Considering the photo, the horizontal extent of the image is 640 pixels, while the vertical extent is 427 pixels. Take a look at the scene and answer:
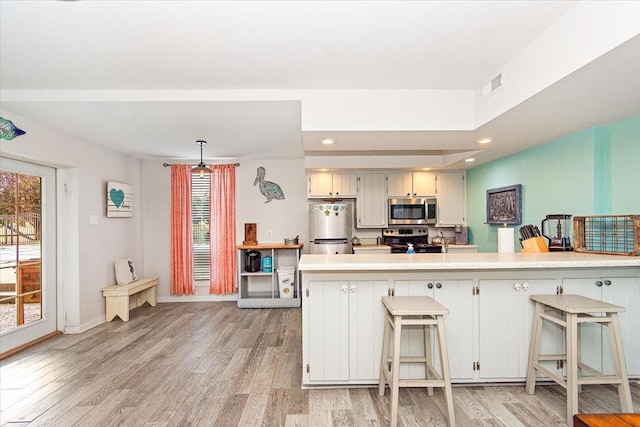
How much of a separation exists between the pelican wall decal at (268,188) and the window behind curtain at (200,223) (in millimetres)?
866

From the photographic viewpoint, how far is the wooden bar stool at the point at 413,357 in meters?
2.20

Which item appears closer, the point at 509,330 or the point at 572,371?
the point at 572,371

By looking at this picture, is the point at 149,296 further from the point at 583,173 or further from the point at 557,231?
the point at 583,173

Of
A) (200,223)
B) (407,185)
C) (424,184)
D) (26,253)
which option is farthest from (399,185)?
(26,253)

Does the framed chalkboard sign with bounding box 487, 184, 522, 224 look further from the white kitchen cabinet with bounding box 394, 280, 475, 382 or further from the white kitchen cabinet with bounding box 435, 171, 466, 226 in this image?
the white kitchen cabinet with bounding box 394, 280, 475, 382

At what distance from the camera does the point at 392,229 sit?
5.77 m

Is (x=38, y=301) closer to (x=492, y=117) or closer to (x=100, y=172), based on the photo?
(x=100, y=172)

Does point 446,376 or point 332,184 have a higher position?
point 332,184

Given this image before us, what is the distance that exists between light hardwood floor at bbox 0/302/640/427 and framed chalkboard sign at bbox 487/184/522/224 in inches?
79.3

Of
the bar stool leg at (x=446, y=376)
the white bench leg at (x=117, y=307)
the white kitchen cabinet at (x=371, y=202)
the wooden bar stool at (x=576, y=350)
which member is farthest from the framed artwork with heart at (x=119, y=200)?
the wooden bar stool at (x=576, y=350)

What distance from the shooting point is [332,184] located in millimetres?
Result: 5648

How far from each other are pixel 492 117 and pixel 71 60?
3150mm

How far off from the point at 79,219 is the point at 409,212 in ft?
15.0

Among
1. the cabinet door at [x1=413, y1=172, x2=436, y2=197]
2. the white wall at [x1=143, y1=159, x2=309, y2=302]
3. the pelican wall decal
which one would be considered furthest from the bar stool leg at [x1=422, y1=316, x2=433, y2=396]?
the pelican wall decal
